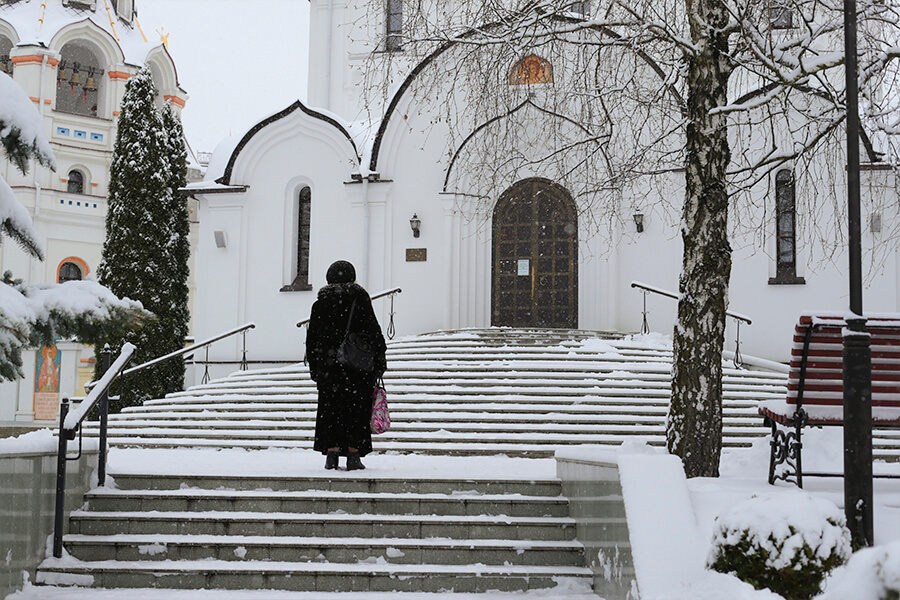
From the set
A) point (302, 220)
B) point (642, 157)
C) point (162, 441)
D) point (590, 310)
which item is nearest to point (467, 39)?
point (642, 157)

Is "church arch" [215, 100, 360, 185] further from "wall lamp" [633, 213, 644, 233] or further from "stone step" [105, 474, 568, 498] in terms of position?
"stone step" [105, 474, 568, 498]

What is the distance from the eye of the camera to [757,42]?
7465 millimetres

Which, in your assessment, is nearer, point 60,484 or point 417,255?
point 60,484

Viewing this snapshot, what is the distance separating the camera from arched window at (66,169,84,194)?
40938 millimetres

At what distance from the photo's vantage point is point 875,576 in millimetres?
2299

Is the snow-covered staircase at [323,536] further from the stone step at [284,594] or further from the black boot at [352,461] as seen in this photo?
the black boot at [352,461]

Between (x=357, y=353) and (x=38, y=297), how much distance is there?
11.1ft

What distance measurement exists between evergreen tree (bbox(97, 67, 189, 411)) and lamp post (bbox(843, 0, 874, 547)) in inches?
671

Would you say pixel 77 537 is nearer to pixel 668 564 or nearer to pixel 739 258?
pixel 668 564

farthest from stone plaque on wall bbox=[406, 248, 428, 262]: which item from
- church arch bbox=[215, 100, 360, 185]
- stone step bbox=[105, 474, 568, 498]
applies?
stone step bbox=[105, 474, 568, 498]

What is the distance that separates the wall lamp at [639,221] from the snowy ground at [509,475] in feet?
28.6

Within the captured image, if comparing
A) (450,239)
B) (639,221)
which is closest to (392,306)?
(450,239)

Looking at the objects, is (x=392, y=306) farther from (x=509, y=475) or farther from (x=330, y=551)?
(x=330, y=551)

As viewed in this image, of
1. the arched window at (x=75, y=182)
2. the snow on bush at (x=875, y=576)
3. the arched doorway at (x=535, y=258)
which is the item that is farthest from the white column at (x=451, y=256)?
the arched window at (x=75, y=182)
